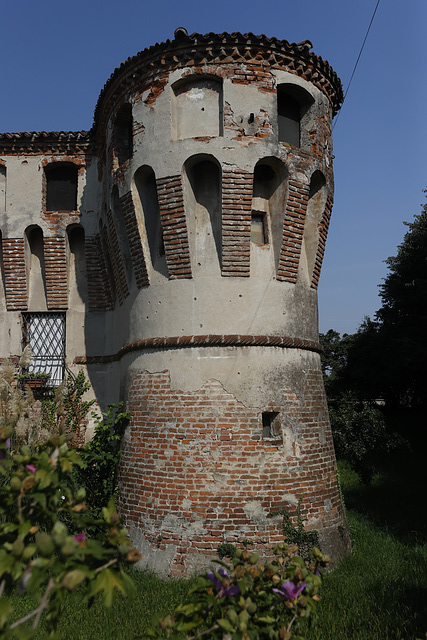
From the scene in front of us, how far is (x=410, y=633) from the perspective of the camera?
5.26 m

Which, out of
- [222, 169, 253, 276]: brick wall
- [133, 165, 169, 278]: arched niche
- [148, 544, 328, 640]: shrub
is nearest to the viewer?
[148, 544, 328, 640]: shrub

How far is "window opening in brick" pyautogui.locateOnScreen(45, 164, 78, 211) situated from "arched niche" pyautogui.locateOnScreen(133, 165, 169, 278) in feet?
10.5

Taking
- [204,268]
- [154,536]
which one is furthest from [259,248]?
[154,536]

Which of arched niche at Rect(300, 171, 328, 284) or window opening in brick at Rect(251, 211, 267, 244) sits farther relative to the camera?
arched niche at Rect(300, 171, 328, 284)

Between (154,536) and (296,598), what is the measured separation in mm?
4721

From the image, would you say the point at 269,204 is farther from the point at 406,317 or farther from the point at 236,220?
the point at 406,317

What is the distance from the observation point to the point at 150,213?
8133 millimetres

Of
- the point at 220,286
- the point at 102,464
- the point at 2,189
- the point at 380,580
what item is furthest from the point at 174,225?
the point at 380,580

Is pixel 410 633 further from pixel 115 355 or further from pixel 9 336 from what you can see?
pixel 9 336

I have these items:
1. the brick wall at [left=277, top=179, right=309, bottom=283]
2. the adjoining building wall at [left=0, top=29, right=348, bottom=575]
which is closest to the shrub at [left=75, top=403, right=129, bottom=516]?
the adjoining building wall at [left=0, top=29, right=348, bottom=575]

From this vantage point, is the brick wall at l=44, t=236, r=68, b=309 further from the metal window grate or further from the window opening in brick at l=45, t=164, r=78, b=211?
the window opening in brick at l=45, t=164, r=78, b=211

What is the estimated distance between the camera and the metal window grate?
10.3 m

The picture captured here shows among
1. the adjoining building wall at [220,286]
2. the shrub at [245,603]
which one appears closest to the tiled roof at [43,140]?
the adjoining building wall at [220,286]

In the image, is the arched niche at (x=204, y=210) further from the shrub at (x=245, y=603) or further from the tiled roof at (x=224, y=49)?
the shrub at (x=245, y=603)
